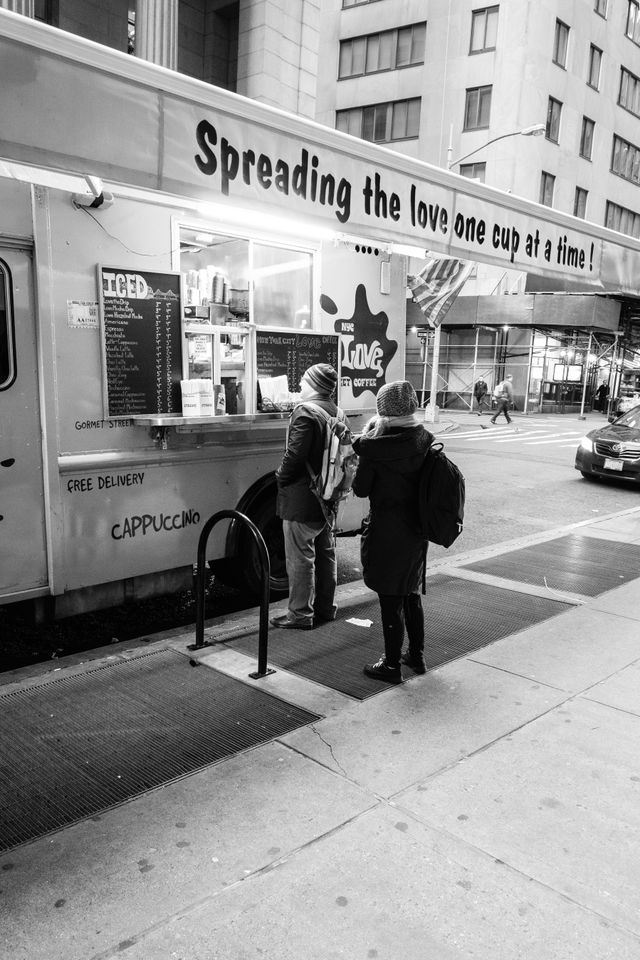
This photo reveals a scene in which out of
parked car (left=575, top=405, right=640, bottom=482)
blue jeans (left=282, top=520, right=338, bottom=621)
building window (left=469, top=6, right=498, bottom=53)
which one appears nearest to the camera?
blue jeans (left=282, top=520, right=338, bottom=621)

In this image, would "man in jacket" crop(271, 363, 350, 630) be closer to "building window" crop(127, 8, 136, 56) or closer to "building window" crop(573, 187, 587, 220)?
"building window" crop(127, 8, 136, 56)

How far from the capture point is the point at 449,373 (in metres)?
37.2

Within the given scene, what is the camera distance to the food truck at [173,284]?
10.8ft

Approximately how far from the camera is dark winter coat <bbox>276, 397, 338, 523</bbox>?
16.9 ft

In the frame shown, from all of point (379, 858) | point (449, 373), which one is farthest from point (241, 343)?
point (449, 373)

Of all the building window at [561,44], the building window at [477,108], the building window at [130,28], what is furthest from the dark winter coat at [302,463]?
the building window at [561,44]

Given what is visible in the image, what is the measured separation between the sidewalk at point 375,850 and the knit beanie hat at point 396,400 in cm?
166

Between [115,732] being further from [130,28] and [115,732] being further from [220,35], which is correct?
[220,35]

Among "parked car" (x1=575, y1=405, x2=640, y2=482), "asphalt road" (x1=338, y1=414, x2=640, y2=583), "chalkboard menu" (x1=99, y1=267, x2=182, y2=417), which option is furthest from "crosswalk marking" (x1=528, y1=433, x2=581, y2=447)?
"chalkboard menu" (x1=99, y1=267, x2=182, y2=417)

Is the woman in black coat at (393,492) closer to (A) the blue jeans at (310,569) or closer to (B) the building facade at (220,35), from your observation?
(A) the blue jeans at (310,569)

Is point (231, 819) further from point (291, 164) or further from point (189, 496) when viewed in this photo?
point (291, 164)

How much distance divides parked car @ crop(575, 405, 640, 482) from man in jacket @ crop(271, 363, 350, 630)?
899cm

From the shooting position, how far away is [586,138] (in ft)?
129

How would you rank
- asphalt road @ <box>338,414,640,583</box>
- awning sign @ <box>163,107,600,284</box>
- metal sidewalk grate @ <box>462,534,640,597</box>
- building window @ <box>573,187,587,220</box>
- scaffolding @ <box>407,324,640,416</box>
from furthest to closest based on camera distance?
building window @ <box>573,187,587,220</box> < scaffolding @ <box>407,324,640,416</box> < asphalt road @ <box>338,414,640,583</box> < metal sidewalk grate @ <box>462,534,640,597</box> < awning sign @ <box>163,107,600,284</box>
